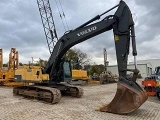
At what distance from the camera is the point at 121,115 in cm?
916

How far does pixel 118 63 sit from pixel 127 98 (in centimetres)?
154

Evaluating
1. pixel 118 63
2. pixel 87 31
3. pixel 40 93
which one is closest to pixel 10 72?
pixel 40 93

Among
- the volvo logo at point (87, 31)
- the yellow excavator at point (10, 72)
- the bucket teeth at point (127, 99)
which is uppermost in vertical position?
the volvo logo at point (87, 31)

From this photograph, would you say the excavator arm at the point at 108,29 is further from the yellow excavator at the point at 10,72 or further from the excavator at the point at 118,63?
the yellow excavator at the point at 10,72

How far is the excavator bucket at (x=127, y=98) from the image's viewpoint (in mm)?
8883

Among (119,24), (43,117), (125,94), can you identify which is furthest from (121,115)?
(119,24)

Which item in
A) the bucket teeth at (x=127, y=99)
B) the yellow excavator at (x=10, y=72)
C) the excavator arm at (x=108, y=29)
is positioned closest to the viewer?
the bucket teeth at (x=127, y=99)

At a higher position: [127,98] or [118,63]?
[118,63]

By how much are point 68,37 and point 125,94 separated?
5039 mm

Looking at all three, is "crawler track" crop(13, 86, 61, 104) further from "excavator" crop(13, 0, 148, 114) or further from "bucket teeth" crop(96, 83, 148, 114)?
"bucket teeth" crop(96, 83, 148, 114)

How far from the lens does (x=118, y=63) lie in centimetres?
988

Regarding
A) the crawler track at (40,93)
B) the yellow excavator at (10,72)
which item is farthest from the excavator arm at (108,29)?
the yellow excavator at (10,72)

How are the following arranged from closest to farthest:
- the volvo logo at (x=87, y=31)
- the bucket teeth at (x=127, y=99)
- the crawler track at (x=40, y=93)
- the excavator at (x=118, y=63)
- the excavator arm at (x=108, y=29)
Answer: the bucket teeth at (x=127, y=99) → the excavator at (x=118, y=63) → the excavator arm at (x=108, y=29) → the volvo logo at (x=87, y=31) → the crawler track at (x=40, y=93)

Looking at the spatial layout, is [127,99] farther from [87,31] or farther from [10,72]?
[10,72]
